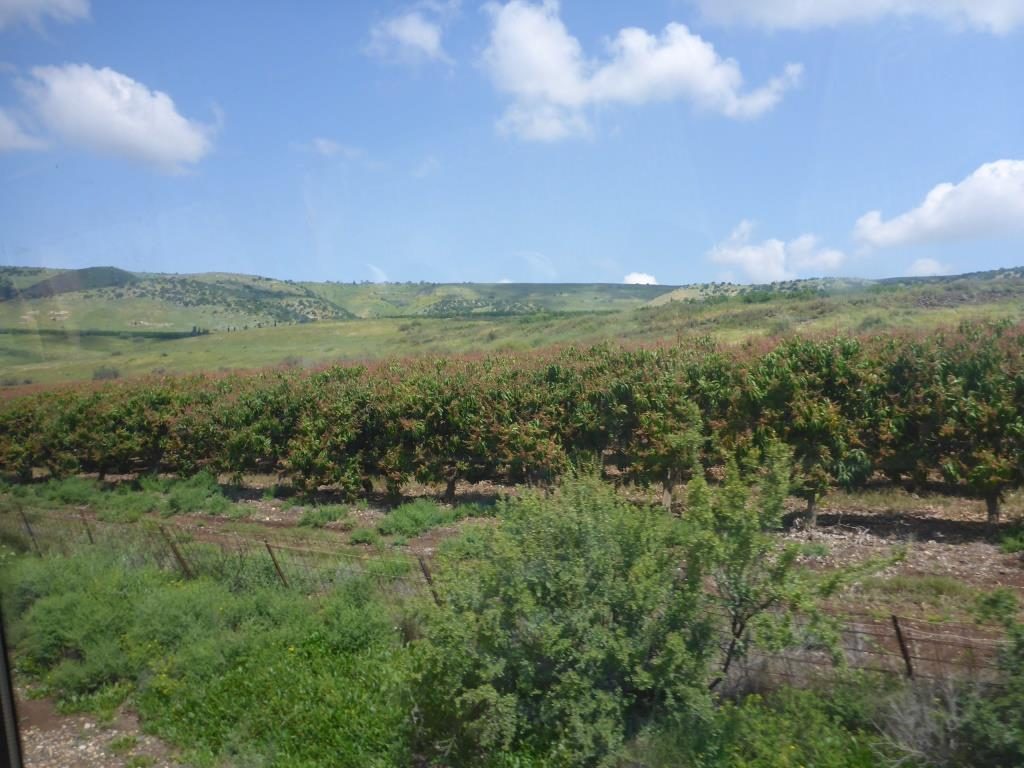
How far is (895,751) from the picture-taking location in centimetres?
496

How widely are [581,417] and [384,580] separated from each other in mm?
7084

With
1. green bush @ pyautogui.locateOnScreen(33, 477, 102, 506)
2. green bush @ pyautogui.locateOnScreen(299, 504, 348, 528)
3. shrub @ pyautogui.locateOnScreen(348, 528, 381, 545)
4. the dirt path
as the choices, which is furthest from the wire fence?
the dirt path

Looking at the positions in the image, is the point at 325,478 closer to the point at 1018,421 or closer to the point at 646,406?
the point at 646,406

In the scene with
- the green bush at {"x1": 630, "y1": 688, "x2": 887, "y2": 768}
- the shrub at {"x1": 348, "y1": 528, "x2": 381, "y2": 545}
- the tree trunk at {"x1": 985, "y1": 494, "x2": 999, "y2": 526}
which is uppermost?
the green bush at {"x1": 630, "y1": 688, "x2": 887, "y2": 768}

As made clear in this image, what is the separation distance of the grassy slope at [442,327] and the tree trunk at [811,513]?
5.01 m

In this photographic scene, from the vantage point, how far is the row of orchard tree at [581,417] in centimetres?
1179

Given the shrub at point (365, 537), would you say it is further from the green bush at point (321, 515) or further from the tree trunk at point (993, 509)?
the tree trunk at point (993, 509)

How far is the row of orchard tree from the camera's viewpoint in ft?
38.7

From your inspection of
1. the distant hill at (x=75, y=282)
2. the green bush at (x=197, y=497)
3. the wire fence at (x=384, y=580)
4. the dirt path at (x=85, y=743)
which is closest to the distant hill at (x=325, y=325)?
the distant hill at (x=75, y=282)

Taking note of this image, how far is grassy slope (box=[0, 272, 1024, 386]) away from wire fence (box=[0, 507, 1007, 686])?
6180mm

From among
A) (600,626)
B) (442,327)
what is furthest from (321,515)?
(442,327)

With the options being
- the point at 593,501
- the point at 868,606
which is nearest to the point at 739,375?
the point at 868,606

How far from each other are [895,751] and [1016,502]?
9.02 m

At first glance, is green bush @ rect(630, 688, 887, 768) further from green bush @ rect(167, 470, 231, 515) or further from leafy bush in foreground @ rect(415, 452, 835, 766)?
green bush @ rect(167, 470, 231, 515)
